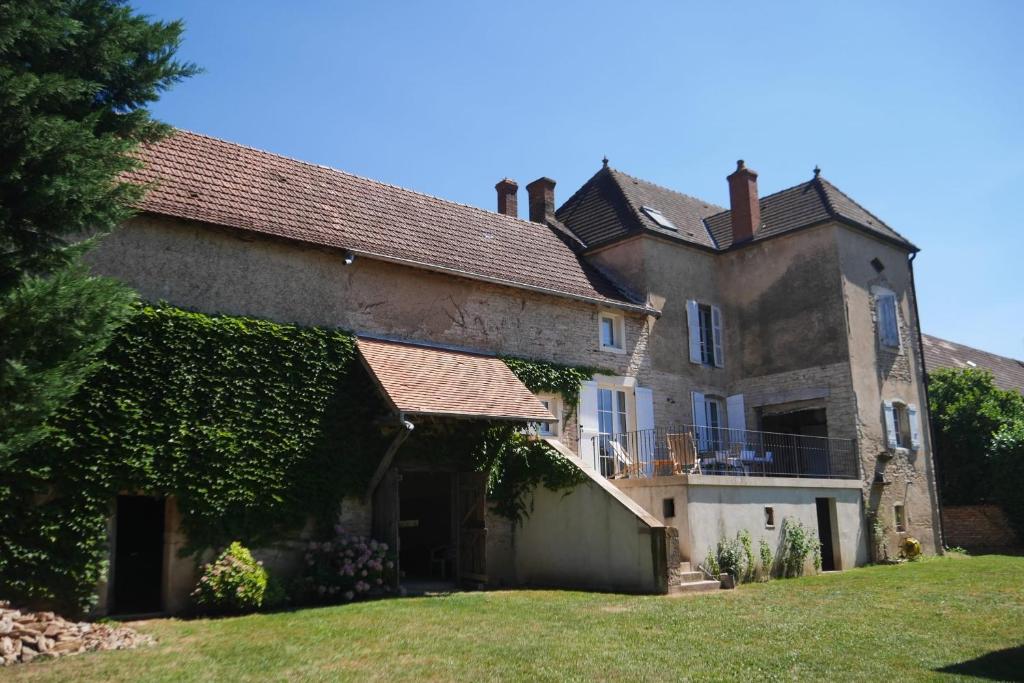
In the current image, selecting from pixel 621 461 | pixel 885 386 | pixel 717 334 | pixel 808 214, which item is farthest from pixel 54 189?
pixel 885 386

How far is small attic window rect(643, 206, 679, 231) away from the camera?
812 inches

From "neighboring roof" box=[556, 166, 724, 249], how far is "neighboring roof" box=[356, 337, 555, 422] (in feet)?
19.8

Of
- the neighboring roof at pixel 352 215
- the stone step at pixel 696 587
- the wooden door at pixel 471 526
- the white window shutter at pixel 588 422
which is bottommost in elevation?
the stone step at pixel 696 587

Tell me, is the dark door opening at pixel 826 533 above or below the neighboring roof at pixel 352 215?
below

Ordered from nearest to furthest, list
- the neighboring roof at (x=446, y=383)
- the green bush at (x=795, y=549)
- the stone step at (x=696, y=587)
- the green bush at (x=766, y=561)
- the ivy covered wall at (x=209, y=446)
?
the ivy covered wall at (x=209, y=446) < the stone step at (x=696, y=587) < the neighboring roof at (x=446, y=383) < the green bush at (x=766, y=561) < the green bush at (x=795, y=549)

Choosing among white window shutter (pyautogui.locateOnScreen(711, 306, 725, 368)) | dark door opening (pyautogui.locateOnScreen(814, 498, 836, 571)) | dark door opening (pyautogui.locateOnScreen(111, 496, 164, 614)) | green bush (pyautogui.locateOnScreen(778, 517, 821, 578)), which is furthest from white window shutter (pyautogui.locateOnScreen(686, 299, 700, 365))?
dark door opening (pyautogui.locateOnScreen(111, 496, 164, 614))

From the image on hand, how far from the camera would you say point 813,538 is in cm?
1648

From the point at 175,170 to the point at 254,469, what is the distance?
5139 mm

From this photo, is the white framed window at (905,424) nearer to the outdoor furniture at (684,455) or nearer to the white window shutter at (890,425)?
the white window shutter at (890,425)

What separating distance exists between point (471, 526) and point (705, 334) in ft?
27.5

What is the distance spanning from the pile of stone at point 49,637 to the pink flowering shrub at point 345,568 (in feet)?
10.4

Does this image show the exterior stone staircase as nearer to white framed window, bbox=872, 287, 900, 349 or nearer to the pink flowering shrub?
the pink flowering shrub

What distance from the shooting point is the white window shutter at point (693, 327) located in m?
19.7

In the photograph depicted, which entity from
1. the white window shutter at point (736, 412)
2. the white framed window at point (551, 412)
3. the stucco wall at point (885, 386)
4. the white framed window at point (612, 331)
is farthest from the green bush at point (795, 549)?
the white framed window at point (612, 331)
